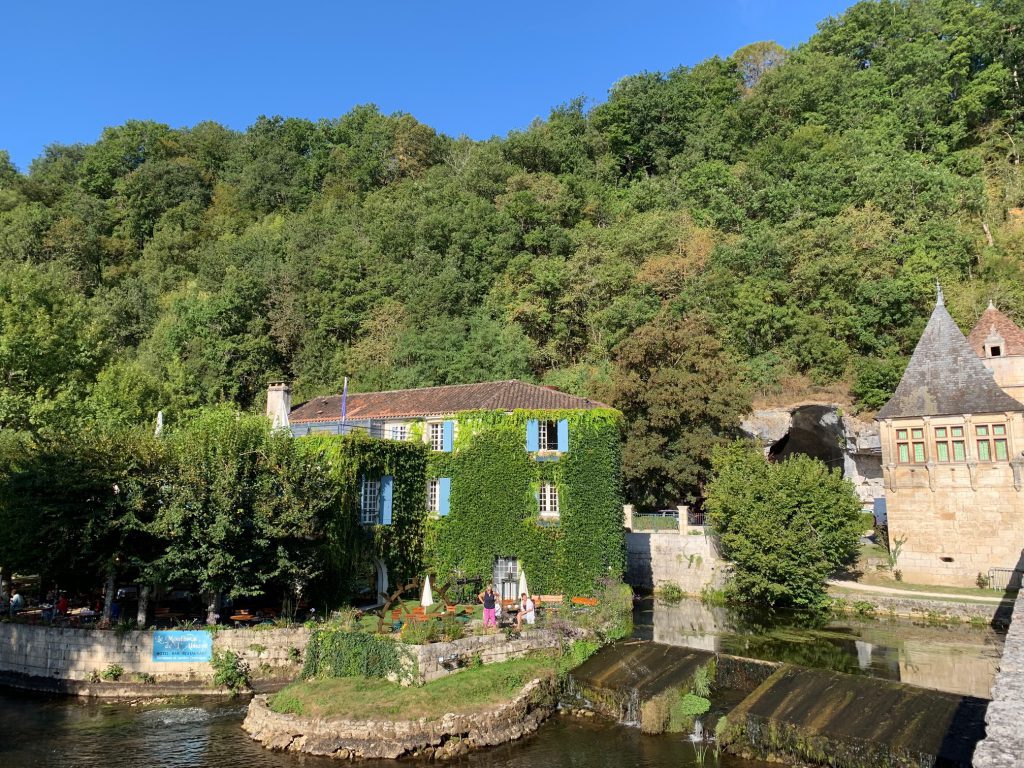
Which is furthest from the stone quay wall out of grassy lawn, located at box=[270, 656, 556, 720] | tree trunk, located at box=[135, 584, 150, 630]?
tree trunk, located at box=[135, 584, 150, 630]

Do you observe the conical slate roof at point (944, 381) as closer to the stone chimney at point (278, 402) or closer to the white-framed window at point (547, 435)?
the white-framed window at point (547, 435)

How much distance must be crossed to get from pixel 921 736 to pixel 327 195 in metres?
75.0

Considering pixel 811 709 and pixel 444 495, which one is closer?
pixel 811 709

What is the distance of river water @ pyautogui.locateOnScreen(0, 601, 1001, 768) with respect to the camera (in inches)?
640

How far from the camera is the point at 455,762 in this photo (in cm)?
1641

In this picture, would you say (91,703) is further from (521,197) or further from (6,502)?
(521,197)

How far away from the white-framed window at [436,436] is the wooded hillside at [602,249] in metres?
12.5

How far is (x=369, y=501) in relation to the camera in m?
27.3

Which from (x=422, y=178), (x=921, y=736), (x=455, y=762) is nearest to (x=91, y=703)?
(x=455, y=762)

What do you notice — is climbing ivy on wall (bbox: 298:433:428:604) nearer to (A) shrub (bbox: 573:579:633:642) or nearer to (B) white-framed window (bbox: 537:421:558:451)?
(B) white-framed window (bbox: 537:421:558:451)

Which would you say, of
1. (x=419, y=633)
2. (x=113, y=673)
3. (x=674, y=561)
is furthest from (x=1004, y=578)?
(x=113, y=673)

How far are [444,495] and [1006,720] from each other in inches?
933

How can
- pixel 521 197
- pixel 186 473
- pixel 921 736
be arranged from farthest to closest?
pixel 521 197
pixel 186 473
pixel 921 736

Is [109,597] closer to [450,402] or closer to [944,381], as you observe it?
[450,402]
